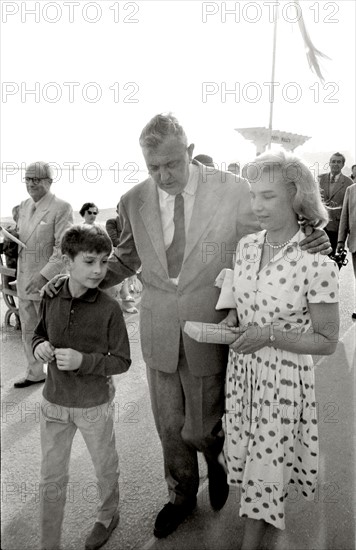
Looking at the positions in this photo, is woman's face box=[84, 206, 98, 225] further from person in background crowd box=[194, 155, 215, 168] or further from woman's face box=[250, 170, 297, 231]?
woman's face box=[250, 170, 297, 231]

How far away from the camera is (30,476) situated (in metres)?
2.87

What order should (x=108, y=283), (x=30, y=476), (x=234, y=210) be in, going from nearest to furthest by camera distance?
(x=234, y=210) < (x=108, y=283) < (x=30, y=476)

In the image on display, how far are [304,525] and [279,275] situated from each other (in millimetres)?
1336

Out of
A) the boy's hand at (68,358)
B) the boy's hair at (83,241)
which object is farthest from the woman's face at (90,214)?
the boy's hand at (68,358)

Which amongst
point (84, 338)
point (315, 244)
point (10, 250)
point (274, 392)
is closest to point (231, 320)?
point (274, 392)

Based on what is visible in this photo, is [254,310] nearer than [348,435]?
Yes

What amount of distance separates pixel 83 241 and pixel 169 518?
4.64ft

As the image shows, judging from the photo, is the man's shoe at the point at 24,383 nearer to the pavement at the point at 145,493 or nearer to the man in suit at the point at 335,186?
the pavement at the point at 145,493

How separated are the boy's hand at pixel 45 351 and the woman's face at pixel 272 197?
1032 millimetres

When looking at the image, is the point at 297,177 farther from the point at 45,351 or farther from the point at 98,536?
the point at 98,536

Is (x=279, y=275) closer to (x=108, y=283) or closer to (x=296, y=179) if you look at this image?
(x=296, y=179)

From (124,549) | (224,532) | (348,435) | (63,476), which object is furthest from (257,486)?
(348,435)

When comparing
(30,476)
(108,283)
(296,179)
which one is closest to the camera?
(296,179)

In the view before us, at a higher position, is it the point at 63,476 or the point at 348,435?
the point at 63,476
